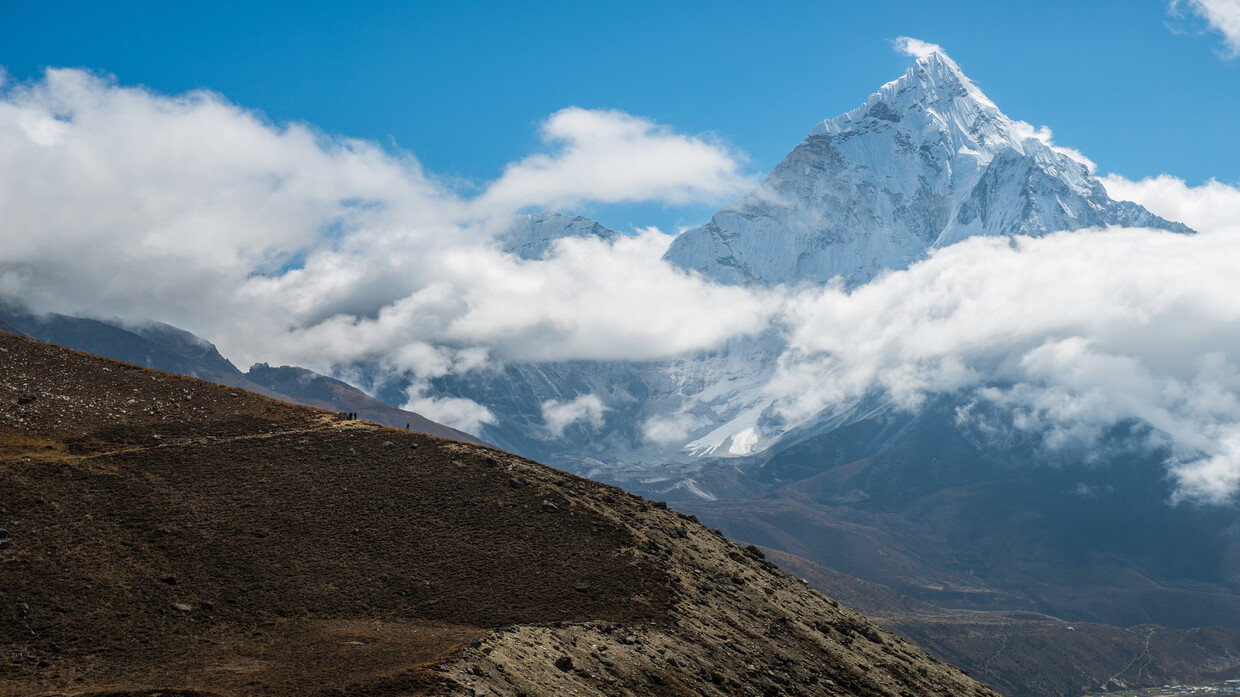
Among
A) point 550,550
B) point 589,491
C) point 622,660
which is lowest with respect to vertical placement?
point 622,660

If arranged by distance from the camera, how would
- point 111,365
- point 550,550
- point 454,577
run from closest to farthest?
point 454,577, point 550,550, point 111,365

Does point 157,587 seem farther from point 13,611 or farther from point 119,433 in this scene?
point 119,433

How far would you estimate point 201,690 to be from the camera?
4356 cm

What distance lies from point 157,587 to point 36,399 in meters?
32.4

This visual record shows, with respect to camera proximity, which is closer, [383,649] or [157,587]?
[383,649]

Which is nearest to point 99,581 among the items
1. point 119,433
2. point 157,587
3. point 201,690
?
point 157,587

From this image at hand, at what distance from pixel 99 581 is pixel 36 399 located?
1230 inches

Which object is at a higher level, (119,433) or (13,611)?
(119,433)

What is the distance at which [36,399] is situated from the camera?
266ft

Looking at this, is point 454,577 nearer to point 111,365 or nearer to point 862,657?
point 862,657

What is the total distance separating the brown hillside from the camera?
164ft

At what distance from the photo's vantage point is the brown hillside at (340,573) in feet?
164

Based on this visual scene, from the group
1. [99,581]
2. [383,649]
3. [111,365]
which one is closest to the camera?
[383,649]

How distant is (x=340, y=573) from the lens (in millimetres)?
63219
